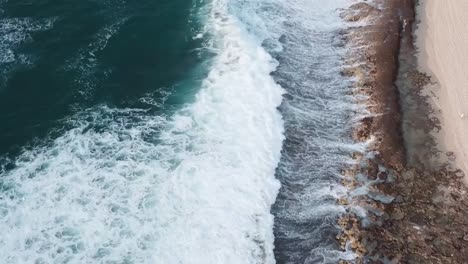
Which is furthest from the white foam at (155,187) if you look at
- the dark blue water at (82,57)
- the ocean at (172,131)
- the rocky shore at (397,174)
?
the rocky shore at (397,174)

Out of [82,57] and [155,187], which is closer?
[155,187]

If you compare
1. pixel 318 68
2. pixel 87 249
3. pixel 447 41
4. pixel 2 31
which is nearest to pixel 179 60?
pixel 318 68

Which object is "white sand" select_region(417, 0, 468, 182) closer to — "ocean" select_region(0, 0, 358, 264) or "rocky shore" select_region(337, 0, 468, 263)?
"rocky shore" select_region(337, 0, 468, 263)

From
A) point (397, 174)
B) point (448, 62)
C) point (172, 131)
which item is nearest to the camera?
point (397, 174)

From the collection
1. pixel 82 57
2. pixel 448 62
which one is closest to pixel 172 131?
pixel 82 57

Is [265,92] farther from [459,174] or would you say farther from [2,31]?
[2,31]

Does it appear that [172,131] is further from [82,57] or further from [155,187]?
[82,57]

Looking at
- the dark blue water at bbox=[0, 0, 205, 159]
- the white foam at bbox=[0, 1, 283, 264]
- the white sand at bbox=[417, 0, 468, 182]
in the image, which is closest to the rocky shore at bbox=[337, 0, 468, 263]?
the white sand at bbox=[417, 0, 468, 182]
